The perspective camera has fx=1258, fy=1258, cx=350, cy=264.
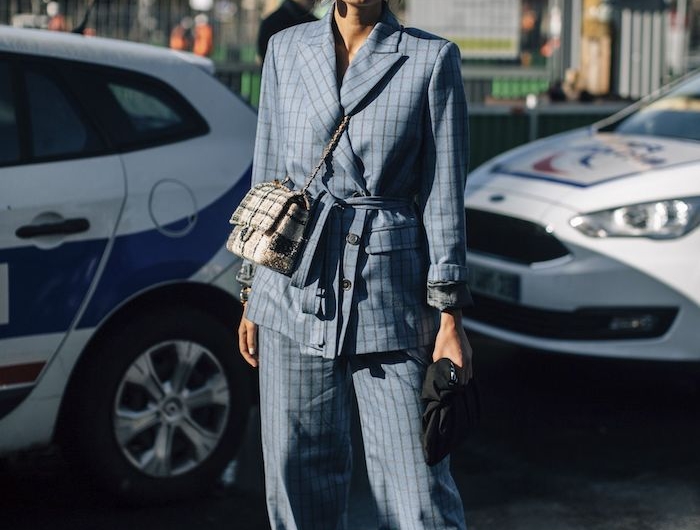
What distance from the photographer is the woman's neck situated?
2.71 m

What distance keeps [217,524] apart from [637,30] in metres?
12.6

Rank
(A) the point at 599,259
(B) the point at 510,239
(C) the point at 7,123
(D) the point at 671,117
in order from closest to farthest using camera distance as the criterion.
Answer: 1. (C) the point at 7,123
2. (A) the point at 599,259
3. (B) the point at 510,239
4. (D) the point at 671,117

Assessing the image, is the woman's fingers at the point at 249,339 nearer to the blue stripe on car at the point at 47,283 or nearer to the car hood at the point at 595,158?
the blue stripe on car at the point at 47,283

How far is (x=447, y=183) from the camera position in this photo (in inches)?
105

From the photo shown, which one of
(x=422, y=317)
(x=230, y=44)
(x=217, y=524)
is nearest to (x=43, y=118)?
(x=217, y=524)

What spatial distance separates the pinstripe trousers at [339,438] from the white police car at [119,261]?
4.18ft

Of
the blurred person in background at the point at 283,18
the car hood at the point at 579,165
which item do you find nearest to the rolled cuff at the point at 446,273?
the car hood at the point at 579,165

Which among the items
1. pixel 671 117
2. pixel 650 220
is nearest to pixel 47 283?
pixel 650 220

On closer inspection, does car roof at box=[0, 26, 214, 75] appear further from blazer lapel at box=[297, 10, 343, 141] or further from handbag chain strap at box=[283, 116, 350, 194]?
handbag chain strap at box=[283, 116, 350, 194]

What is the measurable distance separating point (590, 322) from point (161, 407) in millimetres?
2101

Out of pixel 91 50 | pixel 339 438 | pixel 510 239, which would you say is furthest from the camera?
pixel 510 239

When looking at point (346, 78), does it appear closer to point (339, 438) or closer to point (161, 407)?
point (339, 438)

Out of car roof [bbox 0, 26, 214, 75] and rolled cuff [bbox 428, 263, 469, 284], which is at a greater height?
car roof [bbox 0, 26, 214, 75]

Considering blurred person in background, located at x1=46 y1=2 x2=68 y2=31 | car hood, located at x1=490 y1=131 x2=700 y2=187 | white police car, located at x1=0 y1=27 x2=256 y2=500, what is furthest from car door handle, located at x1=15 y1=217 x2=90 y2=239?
blurred person in background, located at x1=46 y1=2 x2=68 y2=31
